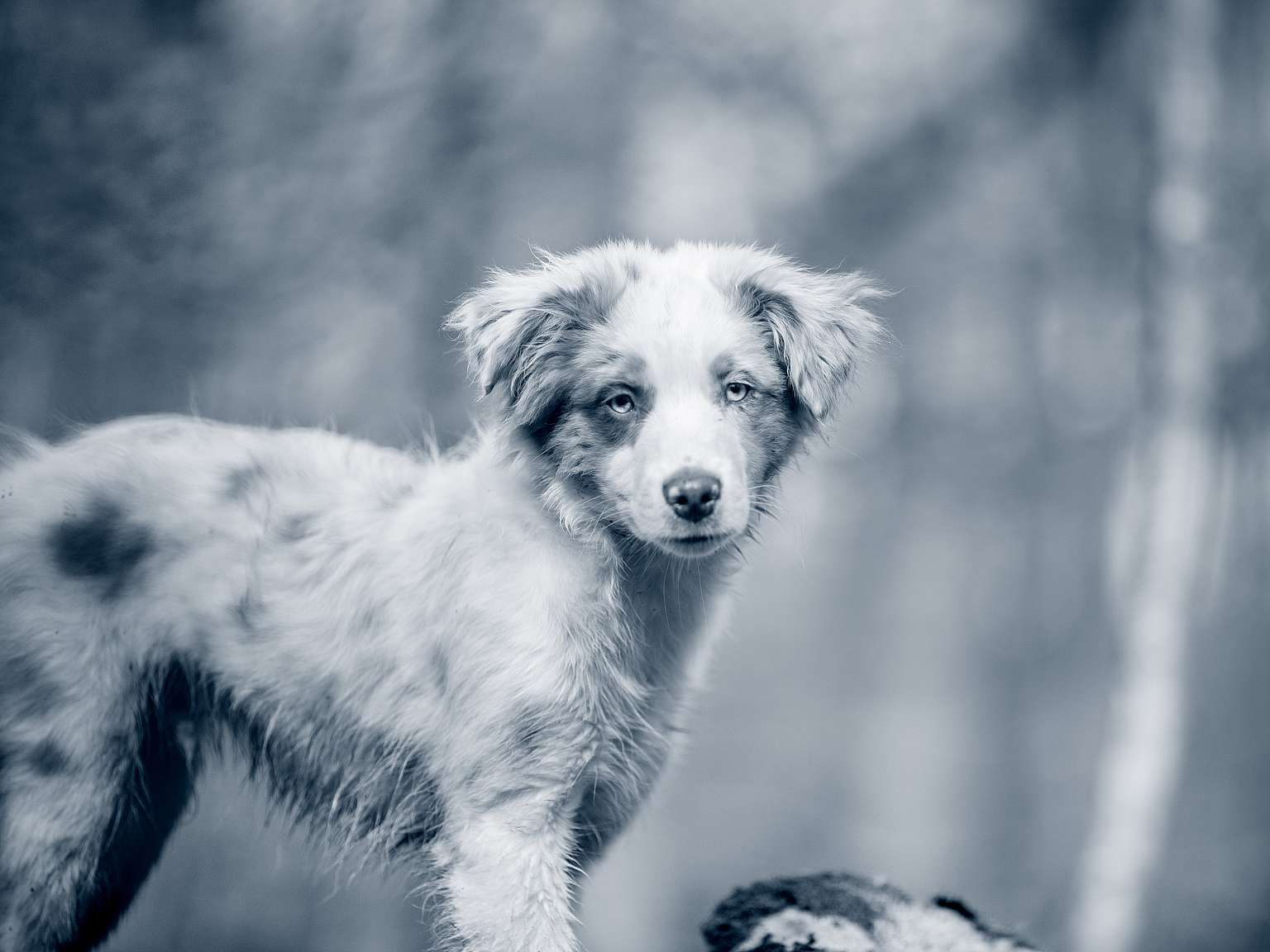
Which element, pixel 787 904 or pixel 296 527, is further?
pixel 787 904

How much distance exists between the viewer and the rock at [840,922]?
128 inches

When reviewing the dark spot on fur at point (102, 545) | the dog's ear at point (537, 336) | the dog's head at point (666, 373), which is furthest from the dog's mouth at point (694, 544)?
the dark spot on fur at point (102, 545)

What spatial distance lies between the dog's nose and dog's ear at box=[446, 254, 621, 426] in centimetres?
46

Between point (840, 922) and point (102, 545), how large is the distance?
2.34 metres

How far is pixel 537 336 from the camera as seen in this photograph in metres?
2.98

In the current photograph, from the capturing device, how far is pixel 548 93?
226 inches

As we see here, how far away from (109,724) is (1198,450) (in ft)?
20.8

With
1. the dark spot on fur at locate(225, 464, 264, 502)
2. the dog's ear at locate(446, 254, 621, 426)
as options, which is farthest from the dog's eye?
the dark spot on fur at locate(225, 464, 264, 502)

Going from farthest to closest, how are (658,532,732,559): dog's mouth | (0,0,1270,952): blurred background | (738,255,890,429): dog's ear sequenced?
(0,0,1270,952): blurred background, (738,255,890,429): dog's ear, (658,532,732,559): dog's mouth

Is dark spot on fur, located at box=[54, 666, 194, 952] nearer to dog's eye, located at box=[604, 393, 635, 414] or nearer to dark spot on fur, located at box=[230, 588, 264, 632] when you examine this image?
dark spot on fur, located at box=[230, 588, 264, 632]

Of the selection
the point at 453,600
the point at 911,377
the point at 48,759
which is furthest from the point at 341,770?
the point at 911,377

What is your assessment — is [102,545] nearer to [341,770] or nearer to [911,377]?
[341,770]

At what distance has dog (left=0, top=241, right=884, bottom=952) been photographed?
2.85 m

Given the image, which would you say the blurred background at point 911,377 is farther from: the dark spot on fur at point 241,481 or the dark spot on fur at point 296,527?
the dark spot on fur at point 296,527
